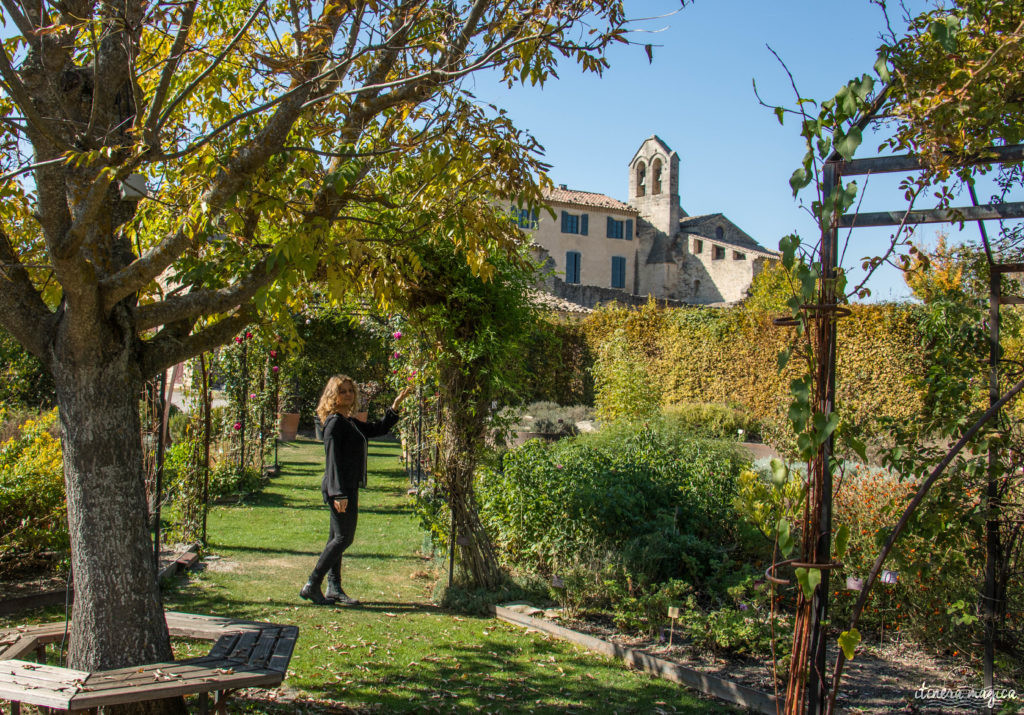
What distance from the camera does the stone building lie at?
46000mm

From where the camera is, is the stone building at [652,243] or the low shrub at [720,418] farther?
the stone building at [652,243]

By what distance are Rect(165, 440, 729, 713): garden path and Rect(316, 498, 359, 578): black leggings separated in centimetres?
34

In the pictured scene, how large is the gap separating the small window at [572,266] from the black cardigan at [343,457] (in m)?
40.7

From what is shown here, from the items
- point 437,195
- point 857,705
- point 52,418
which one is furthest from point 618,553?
point 52,418

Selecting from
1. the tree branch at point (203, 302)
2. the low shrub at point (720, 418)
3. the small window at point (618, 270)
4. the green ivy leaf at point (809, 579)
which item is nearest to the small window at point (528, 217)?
the tree branch at point (203, 302)

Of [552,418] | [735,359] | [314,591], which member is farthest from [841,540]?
[735,359]

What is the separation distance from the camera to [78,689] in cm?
281

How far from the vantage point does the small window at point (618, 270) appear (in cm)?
4841

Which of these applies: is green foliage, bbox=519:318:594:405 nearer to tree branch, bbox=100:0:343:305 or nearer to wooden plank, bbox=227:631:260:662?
wooden plank, bbox=227:631:260:662

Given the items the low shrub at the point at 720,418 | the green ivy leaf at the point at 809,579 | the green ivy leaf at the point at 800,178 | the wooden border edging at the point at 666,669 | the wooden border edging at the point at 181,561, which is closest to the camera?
the green ivy leaf at the point at 809,579

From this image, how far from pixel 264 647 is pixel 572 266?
145 ft

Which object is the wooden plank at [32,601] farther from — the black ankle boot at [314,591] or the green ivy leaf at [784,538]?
the green ivy leaf at [784,538]

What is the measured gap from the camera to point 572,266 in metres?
46.9

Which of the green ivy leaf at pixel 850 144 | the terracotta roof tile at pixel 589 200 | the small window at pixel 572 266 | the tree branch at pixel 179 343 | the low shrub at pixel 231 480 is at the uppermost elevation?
the terracotta roof tile at pixel 589 200
